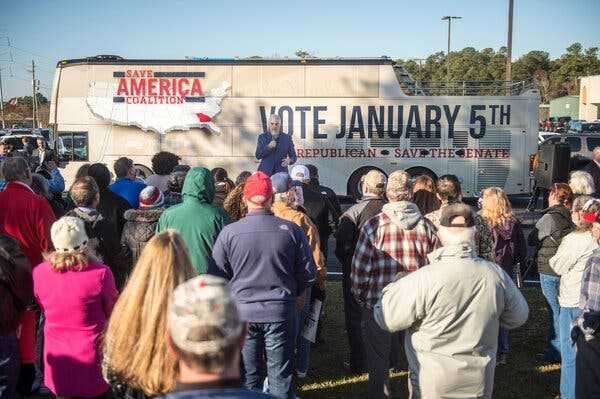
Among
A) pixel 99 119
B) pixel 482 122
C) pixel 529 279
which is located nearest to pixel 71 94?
pixel 99 119

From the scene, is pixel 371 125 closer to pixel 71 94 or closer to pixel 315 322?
pixel 71 94

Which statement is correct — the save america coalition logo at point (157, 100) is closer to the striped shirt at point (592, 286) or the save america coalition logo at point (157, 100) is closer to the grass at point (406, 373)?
the grass at point (406, 373)

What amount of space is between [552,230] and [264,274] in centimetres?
290

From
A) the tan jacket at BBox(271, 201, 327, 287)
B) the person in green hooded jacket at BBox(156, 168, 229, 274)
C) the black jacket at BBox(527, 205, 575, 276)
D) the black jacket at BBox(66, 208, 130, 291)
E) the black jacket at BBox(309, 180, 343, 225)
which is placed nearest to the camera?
the person in green hooded jacket at BBox(156, 168, 229, 274)

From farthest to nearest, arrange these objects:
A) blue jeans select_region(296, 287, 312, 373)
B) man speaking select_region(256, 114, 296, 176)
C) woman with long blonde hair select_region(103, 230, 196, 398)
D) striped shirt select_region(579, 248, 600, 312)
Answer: man speaking select_region(256, 114, 296, 176), blue jeans select_region(296, 287, 312, 373), striped shirt select_region(579, 248, 600, 312), woman with long blonde hair select_region(103, 230, 196, 398)

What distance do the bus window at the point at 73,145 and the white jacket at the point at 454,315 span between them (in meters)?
15.0

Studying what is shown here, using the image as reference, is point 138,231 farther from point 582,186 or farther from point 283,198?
point 582,186

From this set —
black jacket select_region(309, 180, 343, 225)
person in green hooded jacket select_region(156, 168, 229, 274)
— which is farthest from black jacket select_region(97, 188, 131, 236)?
black jacket select_region(309, 180, 343, 225)

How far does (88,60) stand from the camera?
55.2 feet

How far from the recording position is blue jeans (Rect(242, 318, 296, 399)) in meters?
4.48

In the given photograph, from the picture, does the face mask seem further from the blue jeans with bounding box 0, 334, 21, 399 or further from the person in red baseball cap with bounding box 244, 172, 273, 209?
the blue jeans with bounding box 0, 334, 21, 399

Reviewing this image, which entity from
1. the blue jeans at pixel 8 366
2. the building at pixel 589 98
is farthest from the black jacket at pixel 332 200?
the building at pixel 589 98

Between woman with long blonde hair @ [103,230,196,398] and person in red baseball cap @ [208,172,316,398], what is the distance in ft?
4.37

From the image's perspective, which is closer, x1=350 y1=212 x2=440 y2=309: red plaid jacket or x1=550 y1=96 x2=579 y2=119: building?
x1=350 y1=212 x2=440 y2=309: red plaid jacket
